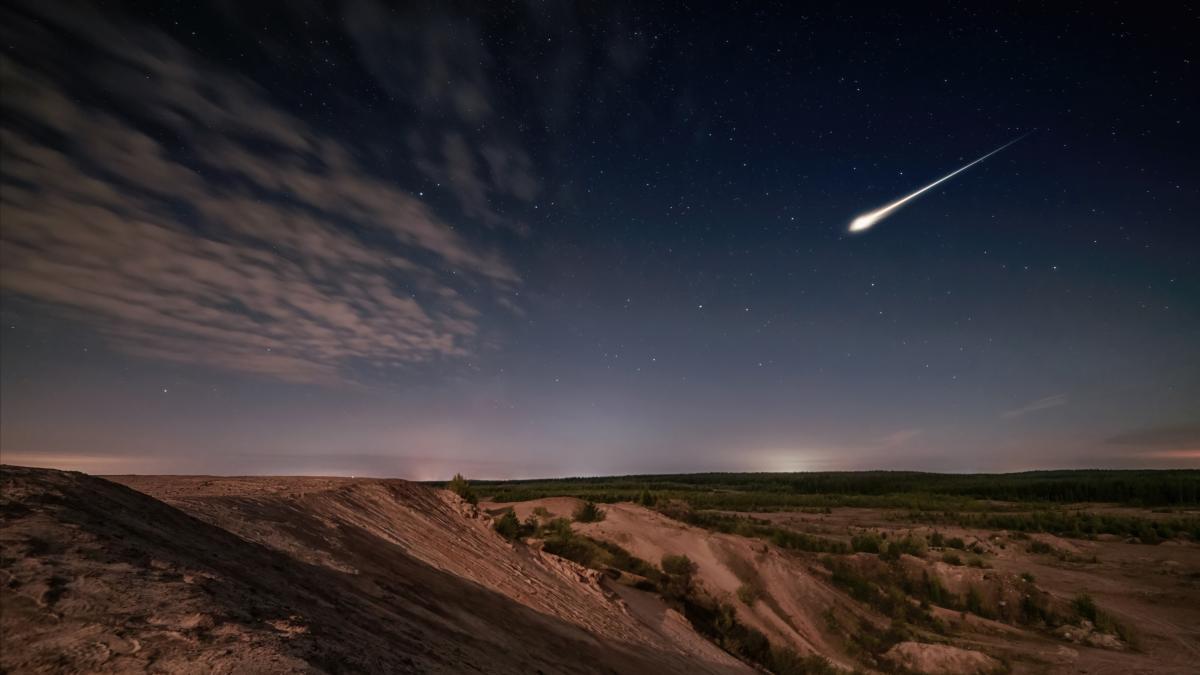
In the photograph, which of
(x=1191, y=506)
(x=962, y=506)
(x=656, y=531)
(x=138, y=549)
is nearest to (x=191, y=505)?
(x=138, y=549)

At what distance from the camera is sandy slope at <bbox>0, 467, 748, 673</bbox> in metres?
2.91

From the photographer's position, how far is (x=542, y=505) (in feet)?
80.5

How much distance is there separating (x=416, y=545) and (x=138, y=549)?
6.36m

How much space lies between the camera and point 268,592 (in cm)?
441

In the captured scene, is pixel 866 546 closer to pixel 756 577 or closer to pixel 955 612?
pixel 955 612

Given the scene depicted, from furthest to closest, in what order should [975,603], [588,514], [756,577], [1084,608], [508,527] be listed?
1. [588,514]
2. [975,603]
3. [1084,608]
4. [756,577]
5. [508,527]

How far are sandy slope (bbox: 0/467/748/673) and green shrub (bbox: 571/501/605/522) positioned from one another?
9998mm

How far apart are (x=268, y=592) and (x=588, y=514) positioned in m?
18.3

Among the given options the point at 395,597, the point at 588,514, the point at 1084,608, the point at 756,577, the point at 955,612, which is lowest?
the point at 955,612

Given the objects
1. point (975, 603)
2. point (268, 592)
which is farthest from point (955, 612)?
point (268, 592)

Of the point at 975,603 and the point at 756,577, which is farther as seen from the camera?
the point at 975,603

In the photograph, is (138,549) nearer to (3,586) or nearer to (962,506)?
(3,586)

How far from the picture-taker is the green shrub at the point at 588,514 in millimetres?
21469

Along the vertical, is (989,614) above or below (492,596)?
below
